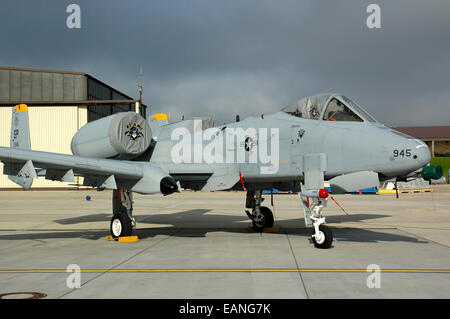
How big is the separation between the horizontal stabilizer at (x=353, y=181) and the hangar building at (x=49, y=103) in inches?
1611

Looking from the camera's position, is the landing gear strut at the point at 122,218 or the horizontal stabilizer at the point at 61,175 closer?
the horizontal stabilizer at the point at 61,175

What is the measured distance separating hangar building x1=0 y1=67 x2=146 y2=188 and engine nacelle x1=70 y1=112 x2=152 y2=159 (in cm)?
3578

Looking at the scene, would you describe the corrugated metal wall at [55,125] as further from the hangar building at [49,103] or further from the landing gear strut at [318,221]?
the landing gear strut at [318,221]

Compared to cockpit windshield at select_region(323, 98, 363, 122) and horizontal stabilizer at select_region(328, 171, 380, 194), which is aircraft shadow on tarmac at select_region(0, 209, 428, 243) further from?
cockpit windshield at select_region(323, 98, 363, 122)

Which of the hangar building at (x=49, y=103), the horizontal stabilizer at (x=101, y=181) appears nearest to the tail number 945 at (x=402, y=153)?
the horizontal stabilizer at (x=101, y=181)

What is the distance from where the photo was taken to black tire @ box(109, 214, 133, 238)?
12.3m

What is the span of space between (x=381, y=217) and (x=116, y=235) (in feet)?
41.8

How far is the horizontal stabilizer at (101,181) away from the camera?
37.6 ft

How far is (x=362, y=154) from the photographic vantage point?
10.3m

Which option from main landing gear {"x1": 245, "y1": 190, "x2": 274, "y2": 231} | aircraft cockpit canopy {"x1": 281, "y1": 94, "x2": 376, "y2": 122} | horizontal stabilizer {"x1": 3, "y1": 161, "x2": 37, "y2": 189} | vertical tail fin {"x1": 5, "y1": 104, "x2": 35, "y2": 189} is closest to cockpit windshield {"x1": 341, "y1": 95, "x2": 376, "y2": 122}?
aircraft cockpit canopy {"x1": 281, "y1": 94, "x2": 376, "y2": 122}

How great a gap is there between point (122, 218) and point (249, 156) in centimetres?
418

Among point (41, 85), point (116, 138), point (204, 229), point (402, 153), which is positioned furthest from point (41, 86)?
point (402, 153)

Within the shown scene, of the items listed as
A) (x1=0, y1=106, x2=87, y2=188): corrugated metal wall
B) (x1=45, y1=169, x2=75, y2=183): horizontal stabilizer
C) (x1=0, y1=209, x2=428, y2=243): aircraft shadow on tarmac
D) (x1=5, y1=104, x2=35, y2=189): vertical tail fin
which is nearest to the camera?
(x1=45, y1=169, x2=75, y2=183): horizontal stabilizer
